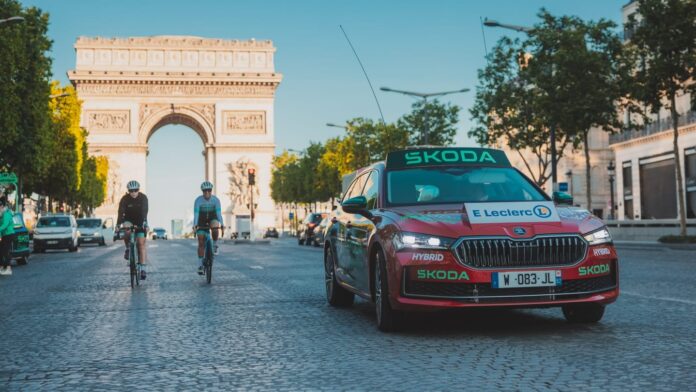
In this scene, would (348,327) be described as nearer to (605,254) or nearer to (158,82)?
(605,254)

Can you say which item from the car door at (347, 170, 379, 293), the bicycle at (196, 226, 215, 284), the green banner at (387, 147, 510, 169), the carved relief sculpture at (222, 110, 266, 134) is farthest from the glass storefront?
the car door at (347, 170, 379, 293)

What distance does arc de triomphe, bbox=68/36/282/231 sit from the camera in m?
79.2

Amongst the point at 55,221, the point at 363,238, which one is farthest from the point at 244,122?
the point at 363,238

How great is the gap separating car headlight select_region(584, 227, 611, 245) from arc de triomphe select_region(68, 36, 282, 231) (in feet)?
242

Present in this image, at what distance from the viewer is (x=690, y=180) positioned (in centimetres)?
4766

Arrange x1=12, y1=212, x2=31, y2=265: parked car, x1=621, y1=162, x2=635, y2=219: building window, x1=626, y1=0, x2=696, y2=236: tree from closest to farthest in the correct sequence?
x1=12, y1=212, x2=31, y2=265: parked car, x1=626, y1=0, x2=696, y2=236: tree, x1=621, y1=162, x2=635, y2=219: building window

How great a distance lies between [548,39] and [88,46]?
53.4 meters

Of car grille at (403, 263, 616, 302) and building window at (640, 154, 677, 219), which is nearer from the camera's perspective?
car grille at (403, 263, 616, 302)

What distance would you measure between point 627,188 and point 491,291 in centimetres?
5223

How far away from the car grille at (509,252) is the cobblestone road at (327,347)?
0.59 meters

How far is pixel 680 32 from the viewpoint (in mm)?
28688

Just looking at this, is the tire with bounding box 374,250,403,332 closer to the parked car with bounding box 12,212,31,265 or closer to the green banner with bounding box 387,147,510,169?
the green banner with bounding box 387,147,510,169

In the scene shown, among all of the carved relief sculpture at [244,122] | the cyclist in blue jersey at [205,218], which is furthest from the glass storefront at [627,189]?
the cyclist in blue jersey at [205,218]

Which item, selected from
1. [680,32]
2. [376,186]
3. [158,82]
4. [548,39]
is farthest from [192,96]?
[376,186]
